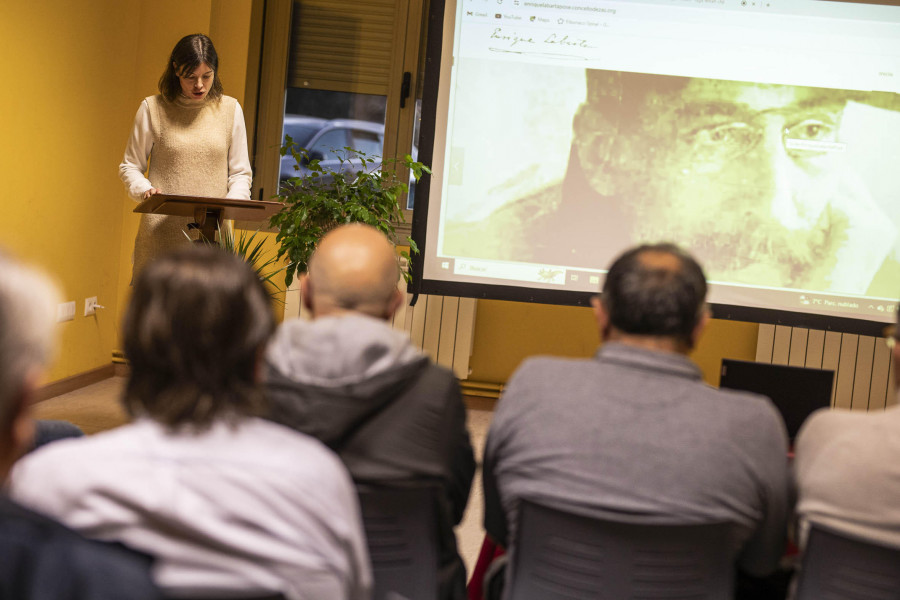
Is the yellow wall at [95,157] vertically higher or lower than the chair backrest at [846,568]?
higher

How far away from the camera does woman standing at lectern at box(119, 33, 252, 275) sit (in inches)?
147

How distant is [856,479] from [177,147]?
3148mm

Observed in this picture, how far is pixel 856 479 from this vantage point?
4.33 feet

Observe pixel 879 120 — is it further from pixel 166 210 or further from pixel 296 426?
pixel 296 426

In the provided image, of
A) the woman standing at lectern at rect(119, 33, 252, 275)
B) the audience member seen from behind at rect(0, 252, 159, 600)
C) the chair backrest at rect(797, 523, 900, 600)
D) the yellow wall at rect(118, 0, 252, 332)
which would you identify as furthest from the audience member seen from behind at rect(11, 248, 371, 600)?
the yellow wall at rect(118, 0, 252, 332)

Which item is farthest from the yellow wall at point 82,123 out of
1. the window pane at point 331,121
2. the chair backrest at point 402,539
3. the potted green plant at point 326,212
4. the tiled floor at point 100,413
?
the chair backrest at point 402,539

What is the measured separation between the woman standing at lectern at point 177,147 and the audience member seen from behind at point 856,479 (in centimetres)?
284

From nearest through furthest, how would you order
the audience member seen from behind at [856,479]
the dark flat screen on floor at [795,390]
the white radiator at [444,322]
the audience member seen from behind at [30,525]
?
the audience member seen from behind at [30,525] → the audience member seen from behind at [856,479] → the dark flat screen on floor at [795,390] → the white radiator at [444,322]

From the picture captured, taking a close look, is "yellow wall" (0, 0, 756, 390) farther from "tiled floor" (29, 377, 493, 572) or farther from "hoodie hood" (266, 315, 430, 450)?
"hoodie hood" (266, 315, 430, 450)

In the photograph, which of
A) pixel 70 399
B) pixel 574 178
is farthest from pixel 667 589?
Answer: pixel 70 399

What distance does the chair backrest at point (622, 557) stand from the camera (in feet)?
4.33

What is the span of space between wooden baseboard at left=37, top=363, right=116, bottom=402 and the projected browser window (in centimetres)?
211

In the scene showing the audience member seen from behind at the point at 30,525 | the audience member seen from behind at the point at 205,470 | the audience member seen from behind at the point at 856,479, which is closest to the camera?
the audience member seen from behind at the point at 30,525

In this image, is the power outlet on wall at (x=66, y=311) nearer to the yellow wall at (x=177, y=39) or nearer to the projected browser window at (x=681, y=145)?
the yellow wall at (x=177, y=39)
